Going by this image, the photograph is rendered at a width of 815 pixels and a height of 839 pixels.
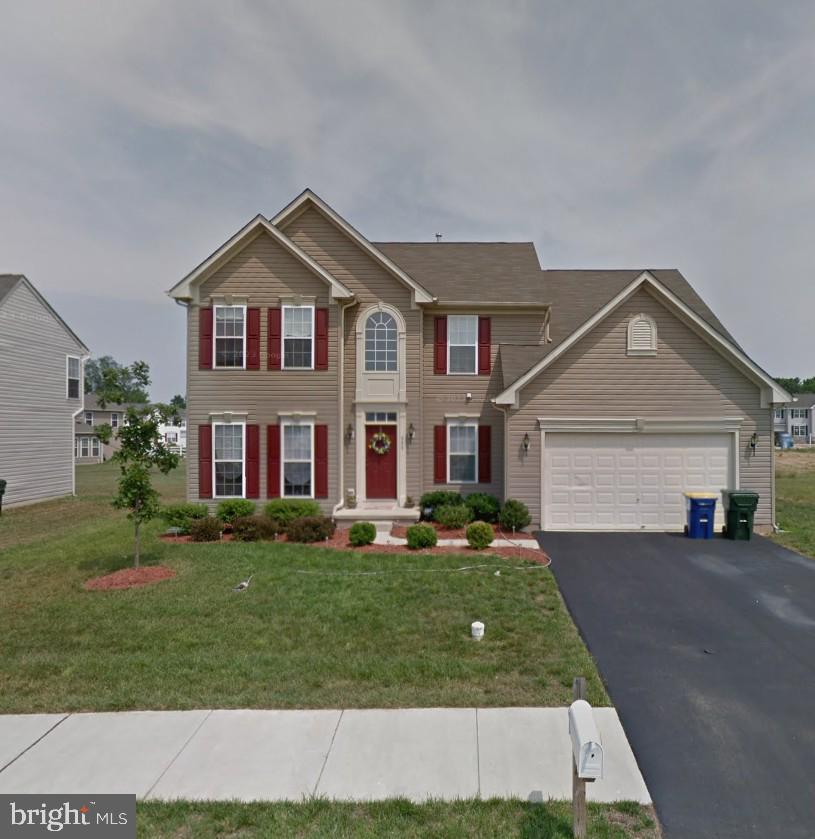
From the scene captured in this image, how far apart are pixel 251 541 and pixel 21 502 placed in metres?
14.3

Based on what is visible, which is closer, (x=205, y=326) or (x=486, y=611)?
(x=486, y=611)

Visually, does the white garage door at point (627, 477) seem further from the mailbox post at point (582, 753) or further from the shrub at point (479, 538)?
the mailbox post at point (582, 753)

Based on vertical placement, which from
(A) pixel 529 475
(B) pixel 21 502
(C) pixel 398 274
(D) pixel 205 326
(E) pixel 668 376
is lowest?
(B) pixel 21 502

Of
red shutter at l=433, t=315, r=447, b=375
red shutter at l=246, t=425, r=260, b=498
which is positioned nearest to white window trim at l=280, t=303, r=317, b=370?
red shutter at l=246, t=425, r=260, b=498

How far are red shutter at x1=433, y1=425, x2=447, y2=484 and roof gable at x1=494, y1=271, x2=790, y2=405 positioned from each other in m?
2.83

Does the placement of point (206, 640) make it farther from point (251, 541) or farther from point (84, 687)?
point (251, 541)

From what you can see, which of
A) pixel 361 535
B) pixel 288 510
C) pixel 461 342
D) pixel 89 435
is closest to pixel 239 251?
pixel 461 342

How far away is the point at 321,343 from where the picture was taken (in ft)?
47.8

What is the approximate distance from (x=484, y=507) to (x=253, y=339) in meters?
8.25

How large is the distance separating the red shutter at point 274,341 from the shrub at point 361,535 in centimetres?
555

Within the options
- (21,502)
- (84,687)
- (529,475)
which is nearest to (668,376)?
(529,475)

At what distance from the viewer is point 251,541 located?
12.6 metres

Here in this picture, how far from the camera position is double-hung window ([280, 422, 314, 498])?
14602 mm

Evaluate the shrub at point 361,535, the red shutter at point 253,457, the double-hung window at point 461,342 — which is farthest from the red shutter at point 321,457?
the double-hung window at point 461,342
